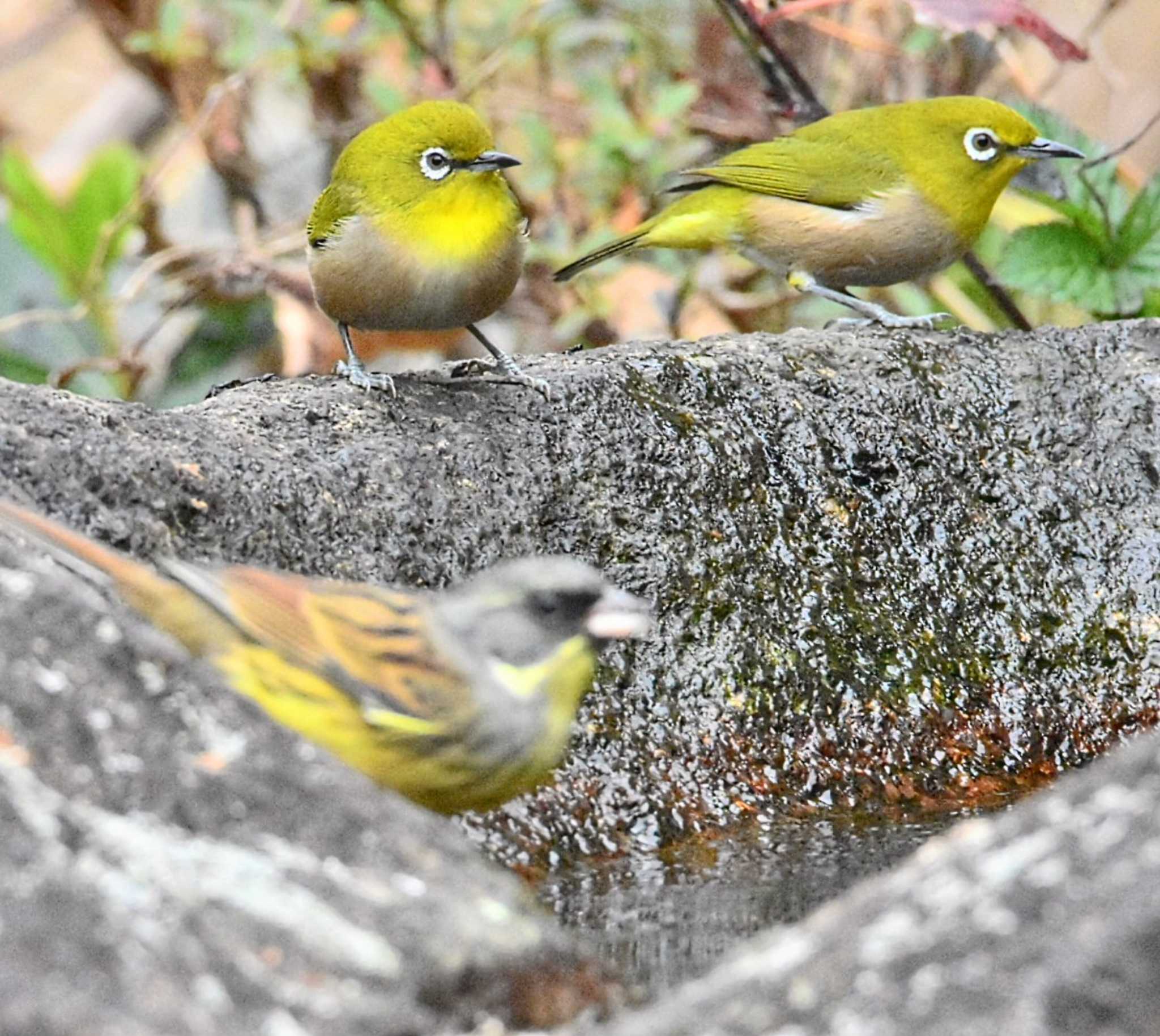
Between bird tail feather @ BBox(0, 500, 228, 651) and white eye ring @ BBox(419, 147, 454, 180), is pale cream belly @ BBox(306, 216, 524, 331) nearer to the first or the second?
white eye ring @ BBox(419, 147, 454, 180)

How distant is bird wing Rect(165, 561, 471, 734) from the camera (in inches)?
102

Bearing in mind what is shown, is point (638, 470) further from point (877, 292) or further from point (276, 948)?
point (877, 292)

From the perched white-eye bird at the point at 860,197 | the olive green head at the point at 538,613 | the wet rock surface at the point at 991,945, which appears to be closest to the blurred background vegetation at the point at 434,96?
the perched white-eye bird at the point at 860,197

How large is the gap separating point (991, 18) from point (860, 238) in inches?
36.3

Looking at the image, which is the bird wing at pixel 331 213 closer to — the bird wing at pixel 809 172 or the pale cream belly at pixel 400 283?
the pale cream belly at pixel 400 283

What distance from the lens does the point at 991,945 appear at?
1.61 m

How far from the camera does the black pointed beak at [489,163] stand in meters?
4.28

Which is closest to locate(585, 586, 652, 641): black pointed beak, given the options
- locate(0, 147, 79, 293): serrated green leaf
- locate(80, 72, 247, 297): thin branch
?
locate(80, 72, 247, 297): thin branch

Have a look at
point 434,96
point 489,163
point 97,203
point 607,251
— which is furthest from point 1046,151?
point 97,203

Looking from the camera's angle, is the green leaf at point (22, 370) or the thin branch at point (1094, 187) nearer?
the thin branch at point (1094, 187)

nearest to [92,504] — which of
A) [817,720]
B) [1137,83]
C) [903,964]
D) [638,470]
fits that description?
[638,470]

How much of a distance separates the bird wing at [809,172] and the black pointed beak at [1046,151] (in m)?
0.40

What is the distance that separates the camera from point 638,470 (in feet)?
12.9

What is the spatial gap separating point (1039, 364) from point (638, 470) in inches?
49.1
